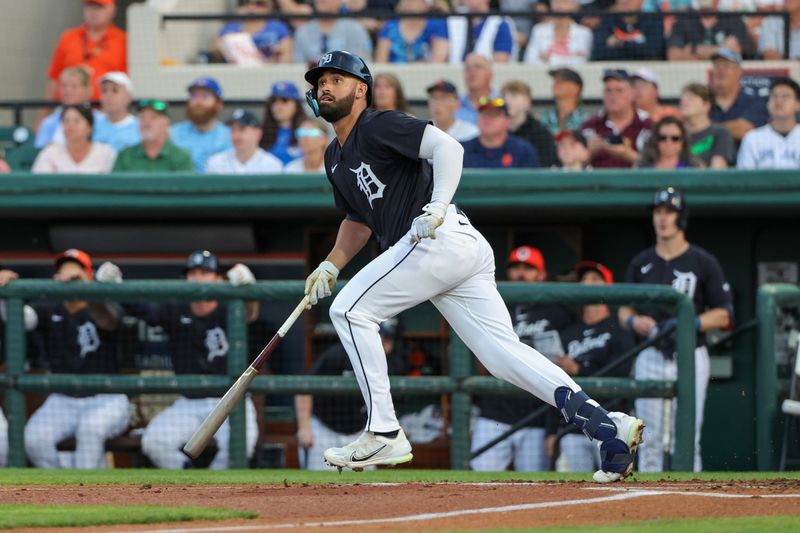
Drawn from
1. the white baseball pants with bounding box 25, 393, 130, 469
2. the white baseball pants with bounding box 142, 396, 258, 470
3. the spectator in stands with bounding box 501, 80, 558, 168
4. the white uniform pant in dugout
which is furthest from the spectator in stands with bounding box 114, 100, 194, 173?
the white uniform pant in dugout

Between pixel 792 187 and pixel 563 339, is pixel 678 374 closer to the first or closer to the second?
pixel 563 339

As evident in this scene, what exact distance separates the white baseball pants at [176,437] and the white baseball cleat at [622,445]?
333cm

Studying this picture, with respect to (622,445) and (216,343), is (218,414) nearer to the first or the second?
(622,445)

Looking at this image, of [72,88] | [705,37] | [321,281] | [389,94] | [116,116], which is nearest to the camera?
[321,281]

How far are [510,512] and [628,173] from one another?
461cm

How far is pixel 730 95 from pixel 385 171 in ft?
17.2

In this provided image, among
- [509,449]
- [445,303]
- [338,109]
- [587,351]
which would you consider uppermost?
[338,109]

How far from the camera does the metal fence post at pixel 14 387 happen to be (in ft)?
27.1

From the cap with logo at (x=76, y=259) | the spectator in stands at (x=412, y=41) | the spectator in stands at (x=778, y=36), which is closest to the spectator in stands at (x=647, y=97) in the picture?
the spectator in stands at (x=778, y=36)

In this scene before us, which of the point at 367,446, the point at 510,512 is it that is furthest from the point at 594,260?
the point at 510,512

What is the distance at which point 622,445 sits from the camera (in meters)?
5.34

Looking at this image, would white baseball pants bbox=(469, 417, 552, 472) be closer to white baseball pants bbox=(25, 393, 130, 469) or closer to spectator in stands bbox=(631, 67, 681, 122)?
white baseball pants bbox=(25, 393, 130, 469)

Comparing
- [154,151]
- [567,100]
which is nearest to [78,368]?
[154,151]

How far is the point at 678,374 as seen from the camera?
312 inches
